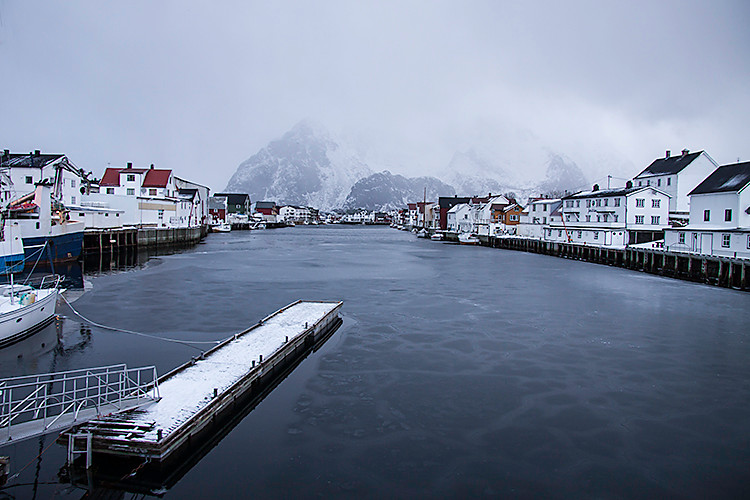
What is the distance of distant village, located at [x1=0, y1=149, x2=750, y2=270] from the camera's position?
3806 centimetres

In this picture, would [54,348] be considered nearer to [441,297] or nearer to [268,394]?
[268,394]

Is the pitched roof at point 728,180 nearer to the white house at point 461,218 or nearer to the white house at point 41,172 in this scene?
the white house at point 461,218

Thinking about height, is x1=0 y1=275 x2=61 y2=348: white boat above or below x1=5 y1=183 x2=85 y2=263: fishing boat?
below

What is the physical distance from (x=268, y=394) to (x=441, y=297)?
16.7 metres

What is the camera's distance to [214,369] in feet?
42.9

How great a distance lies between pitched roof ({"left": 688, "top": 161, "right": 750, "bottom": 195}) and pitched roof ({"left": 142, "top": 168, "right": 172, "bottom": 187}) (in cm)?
7107

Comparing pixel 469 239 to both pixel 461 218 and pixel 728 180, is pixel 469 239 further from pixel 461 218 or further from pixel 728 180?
pixel 728 180

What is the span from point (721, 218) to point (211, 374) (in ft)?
136

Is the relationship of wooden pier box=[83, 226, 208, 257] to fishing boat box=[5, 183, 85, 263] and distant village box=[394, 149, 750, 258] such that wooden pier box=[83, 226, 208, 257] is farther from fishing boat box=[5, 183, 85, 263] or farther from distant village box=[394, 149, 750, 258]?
distant village box=[394, 149, 750, 258]

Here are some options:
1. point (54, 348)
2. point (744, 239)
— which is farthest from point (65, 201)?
point (744, 239)

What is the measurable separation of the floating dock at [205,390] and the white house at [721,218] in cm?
3329

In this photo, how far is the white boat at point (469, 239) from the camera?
87562mm

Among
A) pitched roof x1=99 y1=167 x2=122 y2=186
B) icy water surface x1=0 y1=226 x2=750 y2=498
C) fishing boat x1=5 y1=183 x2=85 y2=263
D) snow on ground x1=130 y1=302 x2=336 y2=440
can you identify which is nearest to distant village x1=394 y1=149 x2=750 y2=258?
icy water surface x1=0 y1=226 x2=750 y2=498

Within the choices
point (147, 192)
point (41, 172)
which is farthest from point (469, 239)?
point (41, 172)
